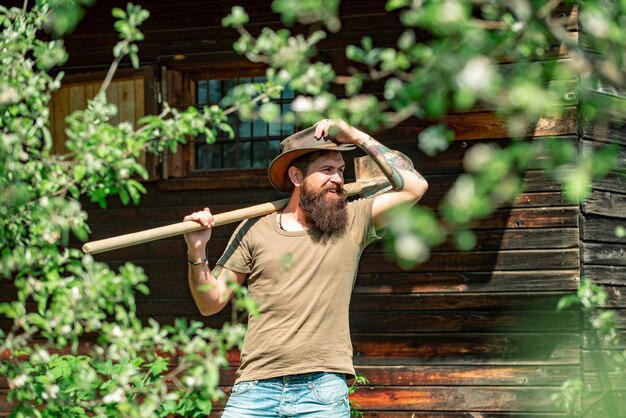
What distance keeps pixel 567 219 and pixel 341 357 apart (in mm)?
2882

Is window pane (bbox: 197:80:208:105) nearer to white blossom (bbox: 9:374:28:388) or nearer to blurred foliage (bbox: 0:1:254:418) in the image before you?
blurred foliage (bbox: 0:1:254:418)

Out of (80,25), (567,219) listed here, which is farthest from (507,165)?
(80,25)

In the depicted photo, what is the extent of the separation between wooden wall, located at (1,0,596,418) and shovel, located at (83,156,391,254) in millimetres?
2076

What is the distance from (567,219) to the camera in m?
6.98

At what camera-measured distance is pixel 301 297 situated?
4.63m

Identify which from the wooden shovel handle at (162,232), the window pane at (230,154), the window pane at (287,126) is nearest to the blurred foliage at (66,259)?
the wooden shovel handle at (162,232)

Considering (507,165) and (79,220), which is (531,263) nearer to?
(79,220)

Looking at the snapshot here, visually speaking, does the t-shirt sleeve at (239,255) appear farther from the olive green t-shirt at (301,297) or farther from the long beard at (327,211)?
the long beard at (327,211)

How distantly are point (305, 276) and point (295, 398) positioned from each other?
1.74ft

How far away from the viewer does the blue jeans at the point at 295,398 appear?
4.47 metres

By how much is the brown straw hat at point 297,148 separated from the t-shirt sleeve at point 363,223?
0.27 meters

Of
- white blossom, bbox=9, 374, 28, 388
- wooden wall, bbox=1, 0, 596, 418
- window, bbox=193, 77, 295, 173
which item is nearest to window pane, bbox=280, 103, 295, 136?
window, bbox=193, 77, 295, 173

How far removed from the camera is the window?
8.00 m

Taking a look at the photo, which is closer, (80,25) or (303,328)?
(303,328)
